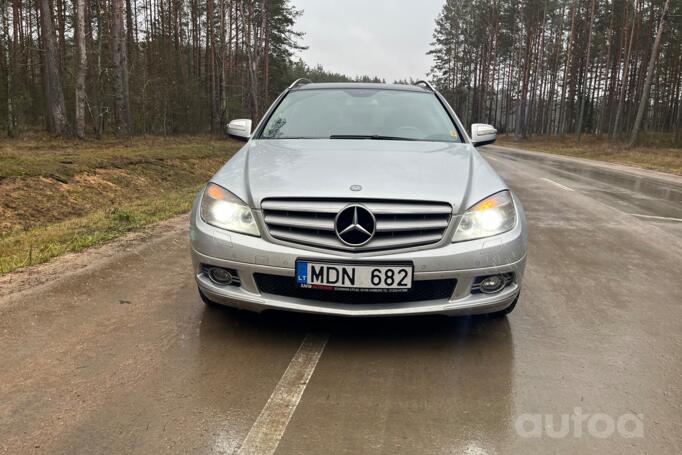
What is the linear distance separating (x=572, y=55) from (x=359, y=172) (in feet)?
174

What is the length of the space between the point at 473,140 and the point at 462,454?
3204mm

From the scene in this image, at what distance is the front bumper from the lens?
273 centimetres

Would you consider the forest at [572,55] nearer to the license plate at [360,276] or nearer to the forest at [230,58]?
the forest at [230,58]

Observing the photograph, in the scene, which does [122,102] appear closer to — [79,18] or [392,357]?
[79,18]

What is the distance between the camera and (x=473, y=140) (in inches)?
183

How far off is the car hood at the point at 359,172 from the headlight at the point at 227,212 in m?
0.05

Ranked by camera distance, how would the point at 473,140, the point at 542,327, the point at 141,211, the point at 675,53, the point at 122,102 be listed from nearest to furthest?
the point at 542,327
the point at 473,140
the point at 141,211
the point at 122,102
the point at 675,53

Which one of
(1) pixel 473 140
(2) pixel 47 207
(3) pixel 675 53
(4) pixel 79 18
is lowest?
(2) pixel 47 207

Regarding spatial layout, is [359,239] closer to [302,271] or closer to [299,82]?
[302,271]

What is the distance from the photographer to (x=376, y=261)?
2705 millimetres

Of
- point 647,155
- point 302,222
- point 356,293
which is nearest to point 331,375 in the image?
point 356,293

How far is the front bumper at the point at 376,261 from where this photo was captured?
2.73 meters

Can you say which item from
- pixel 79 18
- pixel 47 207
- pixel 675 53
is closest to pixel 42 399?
pixel 47 207

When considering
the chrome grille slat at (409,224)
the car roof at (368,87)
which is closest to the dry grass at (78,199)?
the car roof at (368,87)
